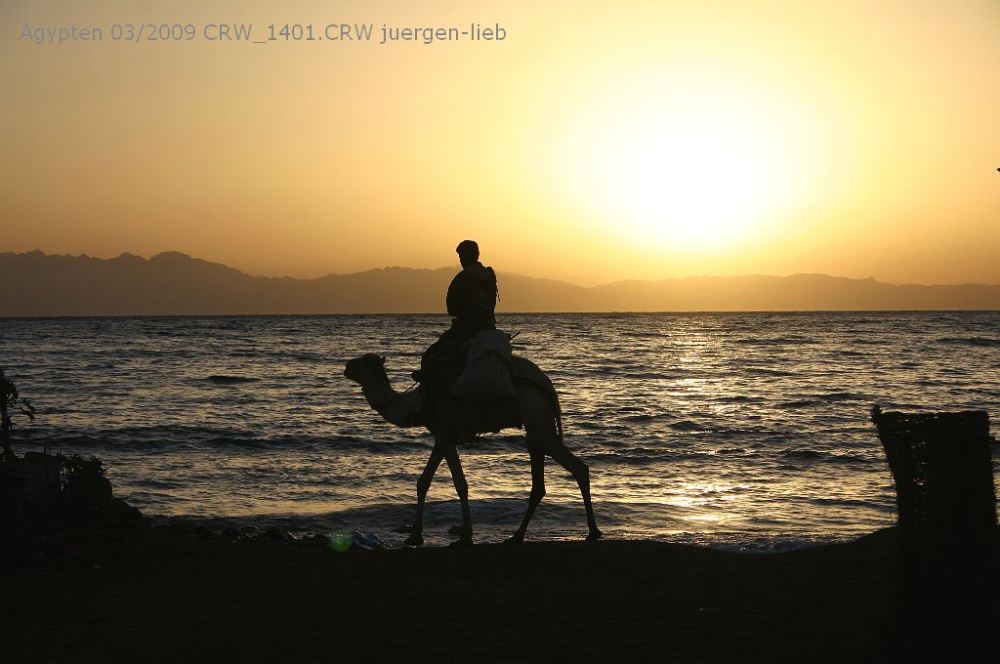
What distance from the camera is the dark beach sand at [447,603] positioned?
7602mm

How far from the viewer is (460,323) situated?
11938mm

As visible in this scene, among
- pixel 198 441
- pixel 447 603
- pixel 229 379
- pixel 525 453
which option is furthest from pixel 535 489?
pixel 229 379

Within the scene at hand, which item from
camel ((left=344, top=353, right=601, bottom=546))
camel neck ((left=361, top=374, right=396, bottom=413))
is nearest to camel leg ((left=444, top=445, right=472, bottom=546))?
camel ((left=344, top=353, right=601, bottom=546))

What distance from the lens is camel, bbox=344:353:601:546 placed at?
1173cm

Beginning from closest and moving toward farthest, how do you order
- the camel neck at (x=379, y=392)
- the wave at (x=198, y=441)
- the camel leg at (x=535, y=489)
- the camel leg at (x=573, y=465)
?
the camel leg at (x=573, y=465) → the camel leg at (x=535, y=489) → the camel neck at (x=379, y=392) → the wave at (x=198, y=441)

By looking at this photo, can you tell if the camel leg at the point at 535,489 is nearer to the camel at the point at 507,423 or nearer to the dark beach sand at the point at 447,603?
the camel at the point at 507,423

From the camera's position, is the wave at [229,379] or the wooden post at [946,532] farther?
the wave at [229,379]

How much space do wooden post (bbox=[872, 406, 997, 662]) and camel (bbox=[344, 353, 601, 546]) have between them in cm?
579

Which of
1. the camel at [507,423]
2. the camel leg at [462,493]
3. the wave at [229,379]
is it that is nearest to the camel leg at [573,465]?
the camel at [507,423]

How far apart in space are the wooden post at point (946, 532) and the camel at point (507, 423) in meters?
5.79

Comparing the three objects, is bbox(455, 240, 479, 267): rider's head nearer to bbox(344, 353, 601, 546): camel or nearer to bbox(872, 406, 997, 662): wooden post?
bbox(344, 353, 601, 546): camel

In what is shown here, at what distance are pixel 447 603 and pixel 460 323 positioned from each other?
3776 millimetres

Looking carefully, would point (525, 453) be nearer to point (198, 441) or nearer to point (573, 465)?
point (198, 441)

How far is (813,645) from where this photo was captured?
7602 mm
